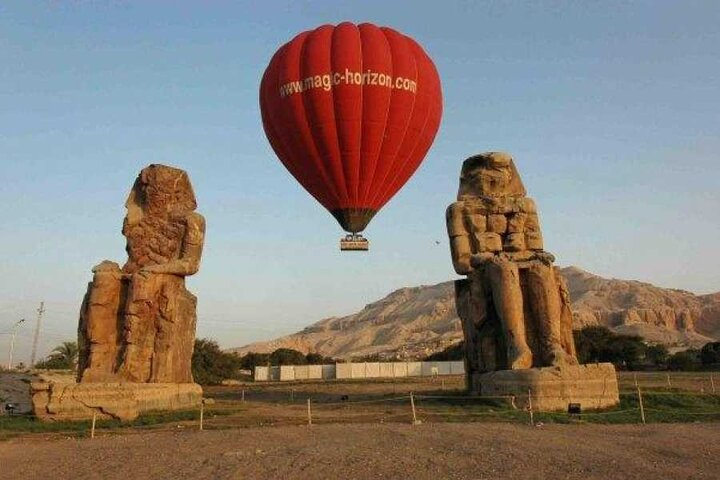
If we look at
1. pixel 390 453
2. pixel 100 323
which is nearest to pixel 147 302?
pixel 100 323

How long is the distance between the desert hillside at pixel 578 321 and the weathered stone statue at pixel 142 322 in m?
64.1

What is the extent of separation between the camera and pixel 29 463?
6.98 meters

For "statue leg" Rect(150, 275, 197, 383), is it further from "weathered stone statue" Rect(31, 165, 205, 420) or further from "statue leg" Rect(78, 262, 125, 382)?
"statue leg" Rect(78, 262, 125, 382)

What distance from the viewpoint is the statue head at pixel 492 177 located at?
13.1m

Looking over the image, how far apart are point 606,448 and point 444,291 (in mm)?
141318

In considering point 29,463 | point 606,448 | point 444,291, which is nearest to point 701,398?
point 606,448

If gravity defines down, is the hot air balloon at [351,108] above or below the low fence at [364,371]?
above

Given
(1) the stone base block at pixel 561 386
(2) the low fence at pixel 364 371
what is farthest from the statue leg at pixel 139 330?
(2) the low fence at pixel 364 371

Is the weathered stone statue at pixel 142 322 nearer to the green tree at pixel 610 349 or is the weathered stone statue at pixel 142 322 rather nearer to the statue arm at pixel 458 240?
the statue arm at pixel 458 240

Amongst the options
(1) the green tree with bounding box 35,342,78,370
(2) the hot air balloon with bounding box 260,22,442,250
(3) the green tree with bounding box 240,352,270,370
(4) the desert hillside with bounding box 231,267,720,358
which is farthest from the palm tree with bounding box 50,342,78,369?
(4) the desert hillside with bounding box 231,267,720,358

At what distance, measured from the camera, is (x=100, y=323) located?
11.7 meters

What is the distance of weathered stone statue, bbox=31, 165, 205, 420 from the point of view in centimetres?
1047

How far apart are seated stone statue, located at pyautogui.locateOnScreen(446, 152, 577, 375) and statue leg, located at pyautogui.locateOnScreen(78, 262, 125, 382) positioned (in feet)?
22.2

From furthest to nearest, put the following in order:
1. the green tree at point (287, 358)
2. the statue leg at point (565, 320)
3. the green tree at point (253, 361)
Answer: the green tree at point (287, 358) → the green tree at point (253, 361) → the statue leg at point (565, 320)
